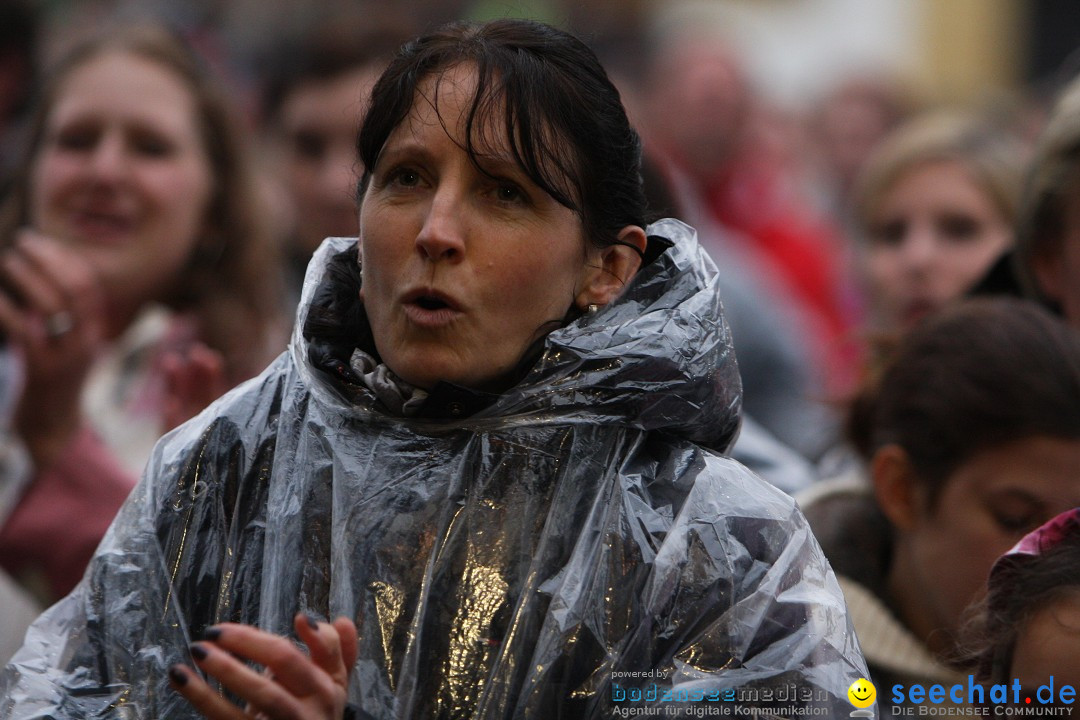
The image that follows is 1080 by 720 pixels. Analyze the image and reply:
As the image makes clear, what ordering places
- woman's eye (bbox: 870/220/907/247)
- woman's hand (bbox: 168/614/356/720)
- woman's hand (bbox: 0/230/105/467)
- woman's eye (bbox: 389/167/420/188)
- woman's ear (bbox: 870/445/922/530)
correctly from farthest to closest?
woman's eye (bbox: 870/220/907/247) < woman's hand (bbox: 0/230/105/467) < woman's ear (bbox: 870/445/922/530) < woman's eye (bbox: 389/167/420/188) < woman's hand (bbox: 168/614/356/720)

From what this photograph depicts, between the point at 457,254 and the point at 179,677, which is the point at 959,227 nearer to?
the point at 457,254

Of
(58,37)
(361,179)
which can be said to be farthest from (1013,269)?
(58,37)

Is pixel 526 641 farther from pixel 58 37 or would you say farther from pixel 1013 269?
pixel 58 37

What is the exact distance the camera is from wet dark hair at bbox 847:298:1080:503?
2781mm

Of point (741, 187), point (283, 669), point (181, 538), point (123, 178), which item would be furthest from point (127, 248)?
point (741, 187)

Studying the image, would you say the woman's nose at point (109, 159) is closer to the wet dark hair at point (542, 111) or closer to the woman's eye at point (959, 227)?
the wet dark hair at point (542, 111)

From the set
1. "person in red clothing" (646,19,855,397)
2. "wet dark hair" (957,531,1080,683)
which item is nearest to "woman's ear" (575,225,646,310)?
"wet dark hair" (957,531,1080,683)

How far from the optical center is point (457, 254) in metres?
2.07

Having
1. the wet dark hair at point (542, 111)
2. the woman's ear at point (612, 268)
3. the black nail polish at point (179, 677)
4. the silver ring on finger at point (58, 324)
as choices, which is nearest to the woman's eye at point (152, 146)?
the silver ring on finger at point (58, 324)

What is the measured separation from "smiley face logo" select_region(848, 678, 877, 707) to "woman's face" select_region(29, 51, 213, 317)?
8.30 feet

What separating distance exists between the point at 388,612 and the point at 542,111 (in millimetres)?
725

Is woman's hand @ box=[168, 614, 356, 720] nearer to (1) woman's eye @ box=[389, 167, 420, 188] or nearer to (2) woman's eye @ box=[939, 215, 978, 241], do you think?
(1) woman's eye @ box=[389, 167, 420, 188]

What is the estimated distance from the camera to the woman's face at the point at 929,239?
442 cm

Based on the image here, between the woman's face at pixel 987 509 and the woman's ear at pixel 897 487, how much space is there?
0.07 meters
